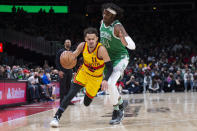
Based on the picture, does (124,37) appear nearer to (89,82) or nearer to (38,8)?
(89,82)

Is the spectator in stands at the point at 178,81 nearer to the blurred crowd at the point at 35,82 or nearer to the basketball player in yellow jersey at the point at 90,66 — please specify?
the blurred crowd at the point at 35,82

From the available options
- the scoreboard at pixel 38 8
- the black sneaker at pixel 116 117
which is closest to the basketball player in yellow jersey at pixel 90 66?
the black sneaker at pixel 116 117

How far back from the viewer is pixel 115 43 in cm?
529

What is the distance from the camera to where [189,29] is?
94.5ft

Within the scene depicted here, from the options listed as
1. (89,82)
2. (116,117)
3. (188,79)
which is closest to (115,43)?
(89,82)

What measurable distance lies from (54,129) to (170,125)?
5.81 ft

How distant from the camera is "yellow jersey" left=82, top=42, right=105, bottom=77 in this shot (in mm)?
4914

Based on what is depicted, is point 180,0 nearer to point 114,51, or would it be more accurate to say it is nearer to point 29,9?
point 29,9

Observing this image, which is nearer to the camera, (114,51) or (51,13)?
(114,51)

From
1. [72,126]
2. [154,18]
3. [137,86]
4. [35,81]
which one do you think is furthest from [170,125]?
[154,18]

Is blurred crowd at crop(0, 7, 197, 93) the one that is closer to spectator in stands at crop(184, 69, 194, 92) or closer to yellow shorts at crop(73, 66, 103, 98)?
spectator in stands at crop(184, 69, 194, 92)

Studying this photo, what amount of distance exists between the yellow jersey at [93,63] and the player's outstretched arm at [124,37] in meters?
0.36

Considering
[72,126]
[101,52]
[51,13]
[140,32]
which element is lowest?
[72,126]

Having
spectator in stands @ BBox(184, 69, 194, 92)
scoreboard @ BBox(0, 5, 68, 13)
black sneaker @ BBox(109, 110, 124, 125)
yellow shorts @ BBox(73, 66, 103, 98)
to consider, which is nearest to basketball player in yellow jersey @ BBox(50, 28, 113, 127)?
yellow shorts @ BBox(73, 66, 103, 98)
